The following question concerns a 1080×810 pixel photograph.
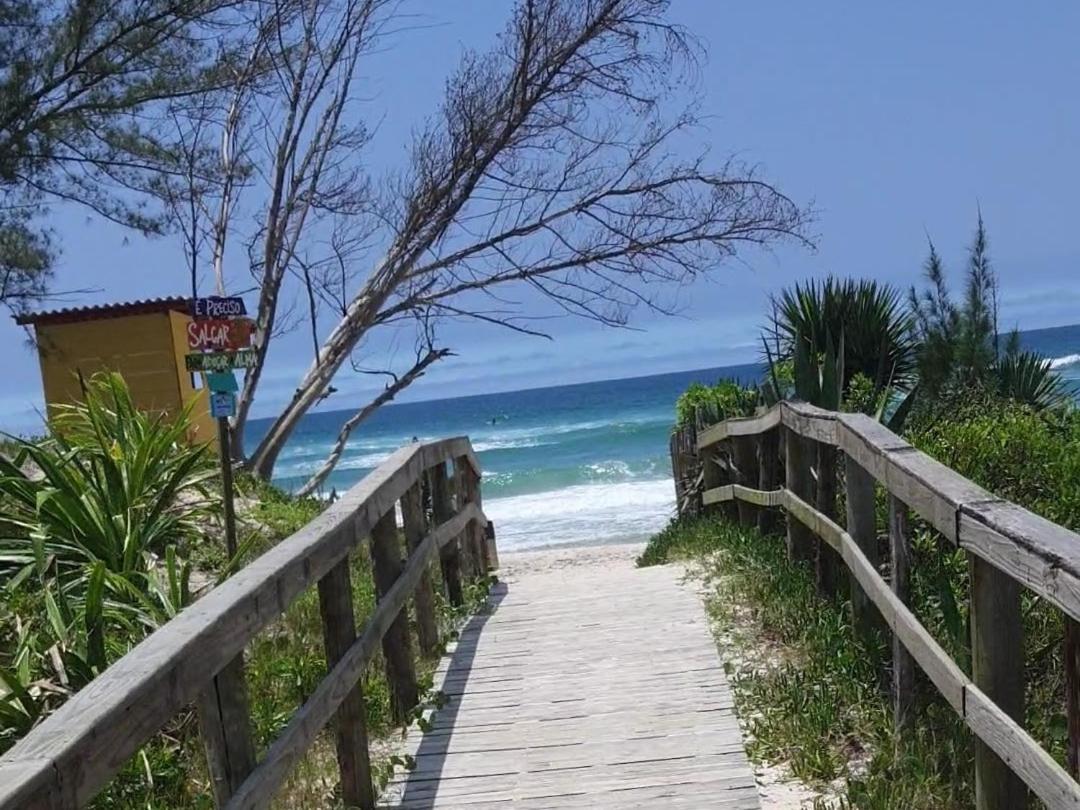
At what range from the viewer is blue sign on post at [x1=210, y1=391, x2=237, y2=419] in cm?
633

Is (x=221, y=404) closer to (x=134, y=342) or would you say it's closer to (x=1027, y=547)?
(x=1027, y=547)

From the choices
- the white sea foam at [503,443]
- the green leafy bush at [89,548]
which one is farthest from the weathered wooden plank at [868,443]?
the white sea foam at [503,443]

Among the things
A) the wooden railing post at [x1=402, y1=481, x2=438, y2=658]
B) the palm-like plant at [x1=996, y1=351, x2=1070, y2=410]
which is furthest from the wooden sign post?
the palm-like plant at [x1=996, y1=351, x2=1070, y2=410]

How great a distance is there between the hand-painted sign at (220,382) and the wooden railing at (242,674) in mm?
1095

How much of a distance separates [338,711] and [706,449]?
6760mm

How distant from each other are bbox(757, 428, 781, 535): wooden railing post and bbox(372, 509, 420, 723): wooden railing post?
302cm

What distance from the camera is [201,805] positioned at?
4066 millimetres

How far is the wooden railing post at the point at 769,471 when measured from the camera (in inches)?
293

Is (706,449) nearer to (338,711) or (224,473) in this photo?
(224,473)

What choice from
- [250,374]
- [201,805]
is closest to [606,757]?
[201,805]

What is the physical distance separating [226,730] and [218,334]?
3.90 metres

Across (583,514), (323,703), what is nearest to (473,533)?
(323,703)

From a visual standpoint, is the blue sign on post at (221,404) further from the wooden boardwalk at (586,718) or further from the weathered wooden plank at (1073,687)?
the weathered wooden plank at (1073,687)

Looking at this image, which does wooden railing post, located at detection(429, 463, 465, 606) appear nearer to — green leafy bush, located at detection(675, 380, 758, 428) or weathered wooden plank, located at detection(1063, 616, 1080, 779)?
green leafy bush, located at detection(675, 380, 758, 428)
